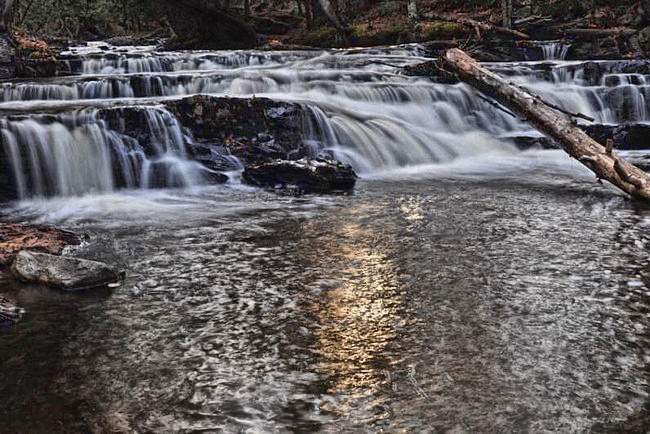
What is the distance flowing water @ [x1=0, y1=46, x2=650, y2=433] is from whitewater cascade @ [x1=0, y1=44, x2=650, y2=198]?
0.06 m

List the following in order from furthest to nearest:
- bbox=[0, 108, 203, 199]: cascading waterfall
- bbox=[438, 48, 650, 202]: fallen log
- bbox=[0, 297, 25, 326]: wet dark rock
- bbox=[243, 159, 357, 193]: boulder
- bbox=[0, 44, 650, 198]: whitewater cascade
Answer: bbox=[0, 44, 650, 198]: whitewater cascade → bbox=[0, 108, 203, 199]: cascading waterfall → bbox=[243, 159, 357, 193]: boulder → bbox=[438, 48, 650, 202]: fallen log → bbox=[0, 297, 25, 326]: wet dark rock

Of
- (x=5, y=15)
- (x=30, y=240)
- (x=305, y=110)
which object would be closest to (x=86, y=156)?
(x=30, y=240)

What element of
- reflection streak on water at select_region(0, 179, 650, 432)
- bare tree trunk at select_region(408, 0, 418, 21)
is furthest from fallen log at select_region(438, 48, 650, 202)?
bare tree trunk at select_region(408, 0, 418, 21)

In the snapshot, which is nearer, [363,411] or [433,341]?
[363,411]

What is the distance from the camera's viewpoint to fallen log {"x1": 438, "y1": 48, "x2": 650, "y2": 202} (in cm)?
778

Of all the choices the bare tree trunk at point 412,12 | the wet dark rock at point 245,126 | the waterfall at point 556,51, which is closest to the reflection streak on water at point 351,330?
the wet dark rock at point 245,126

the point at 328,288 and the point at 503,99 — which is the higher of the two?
the point at 503,99

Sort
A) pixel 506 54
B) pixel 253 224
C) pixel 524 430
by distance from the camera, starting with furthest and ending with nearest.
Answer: pixel 506 54, pixel 253 224, pixel 524 430

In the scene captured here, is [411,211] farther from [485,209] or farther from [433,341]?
[433,341]

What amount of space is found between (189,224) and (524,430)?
16.4ft

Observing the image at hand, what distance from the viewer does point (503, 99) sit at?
10.5 m

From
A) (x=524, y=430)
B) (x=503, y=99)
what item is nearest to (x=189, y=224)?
(x=524, y=430)

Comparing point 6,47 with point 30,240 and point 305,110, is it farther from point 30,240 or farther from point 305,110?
point 30,240

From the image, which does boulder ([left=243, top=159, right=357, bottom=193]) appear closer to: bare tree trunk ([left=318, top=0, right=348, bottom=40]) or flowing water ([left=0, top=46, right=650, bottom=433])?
flowing water ([left=0, top=46, right=650, bottom=433])
